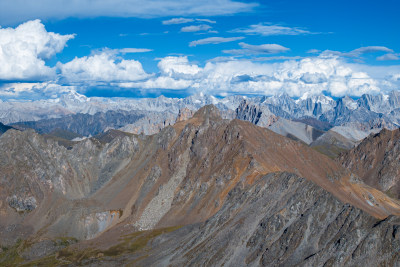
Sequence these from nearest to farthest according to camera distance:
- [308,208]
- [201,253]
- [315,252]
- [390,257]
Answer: [390,257]
[315,252]
[308,208]
[201,253]

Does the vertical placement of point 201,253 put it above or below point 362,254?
below

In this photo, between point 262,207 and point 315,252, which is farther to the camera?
point 262,207

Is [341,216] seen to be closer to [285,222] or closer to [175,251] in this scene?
[285,222]

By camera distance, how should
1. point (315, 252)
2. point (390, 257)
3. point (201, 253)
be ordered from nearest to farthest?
point (390, 257) < point (315, 252) < point (201, 253)

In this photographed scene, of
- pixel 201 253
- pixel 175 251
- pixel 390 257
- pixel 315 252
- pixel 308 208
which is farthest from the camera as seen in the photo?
pixel 175 251

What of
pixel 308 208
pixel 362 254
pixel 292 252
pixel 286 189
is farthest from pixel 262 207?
pixel 362 254

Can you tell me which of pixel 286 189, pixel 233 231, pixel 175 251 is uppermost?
pixel 286 189

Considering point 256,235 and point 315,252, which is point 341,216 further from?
point 256,235

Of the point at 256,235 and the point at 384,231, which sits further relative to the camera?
Result: the point at 256,235

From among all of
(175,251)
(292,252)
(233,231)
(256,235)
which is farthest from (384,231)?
(175,251)
